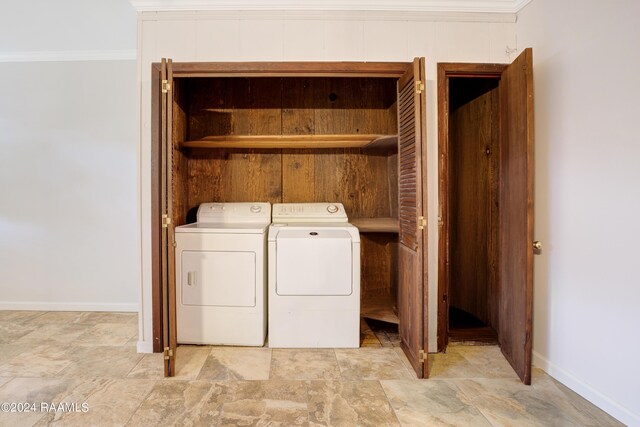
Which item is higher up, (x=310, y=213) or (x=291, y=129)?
(x=291, y=129)

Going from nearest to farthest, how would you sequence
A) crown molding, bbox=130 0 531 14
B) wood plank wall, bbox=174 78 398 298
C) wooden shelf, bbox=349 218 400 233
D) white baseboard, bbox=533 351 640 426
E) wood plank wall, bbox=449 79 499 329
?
white baseboard, bbox=533 351 640 426 → crown molding, bbox=130 0 531 14 → wooden shelf, bbox=349 218 400 233 → wood plank wall, bbox=449 79 499 329 → wood plank wall, bbox=174 78 398 298

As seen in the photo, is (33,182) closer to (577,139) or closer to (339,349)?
(339,349)

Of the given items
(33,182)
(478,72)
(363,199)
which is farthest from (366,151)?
(33,182)

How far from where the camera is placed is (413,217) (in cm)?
201

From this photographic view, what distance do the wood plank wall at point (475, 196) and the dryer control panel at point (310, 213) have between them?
1.24 meters

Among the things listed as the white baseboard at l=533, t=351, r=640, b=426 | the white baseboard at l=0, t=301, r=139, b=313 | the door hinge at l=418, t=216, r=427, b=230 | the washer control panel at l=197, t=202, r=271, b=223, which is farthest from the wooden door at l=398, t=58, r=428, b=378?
the white baseboard at l=0, t=301, r=139, b=313

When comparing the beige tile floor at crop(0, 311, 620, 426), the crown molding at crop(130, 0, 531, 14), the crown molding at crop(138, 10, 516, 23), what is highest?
the crown molding at crop(130, 0, 531, 14)

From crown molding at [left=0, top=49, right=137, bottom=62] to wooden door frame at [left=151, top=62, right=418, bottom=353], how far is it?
3.91ft

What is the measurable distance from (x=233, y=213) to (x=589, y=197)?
95.7 inches

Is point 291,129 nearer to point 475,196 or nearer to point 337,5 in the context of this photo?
point 337,5

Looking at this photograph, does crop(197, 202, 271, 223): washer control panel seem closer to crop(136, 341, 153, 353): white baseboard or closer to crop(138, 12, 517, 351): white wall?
crop(138, 12, 517, 351): white wall

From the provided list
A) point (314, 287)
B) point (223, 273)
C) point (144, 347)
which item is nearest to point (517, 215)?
point (314, 287)

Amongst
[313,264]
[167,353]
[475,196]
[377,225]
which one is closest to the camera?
[167,353]

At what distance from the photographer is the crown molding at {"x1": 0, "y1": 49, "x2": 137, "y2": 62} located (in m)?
3.01
